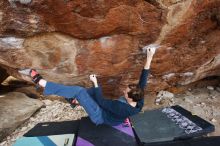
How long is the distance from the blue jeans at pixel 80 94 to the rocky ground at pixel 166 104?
939mm

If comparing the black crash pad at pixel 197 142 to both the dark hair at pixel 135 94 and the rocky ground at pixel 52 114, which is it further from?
the rocky ground at pixel 52 114

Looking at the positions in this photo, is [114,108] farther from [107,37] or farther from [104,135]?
[107,37]

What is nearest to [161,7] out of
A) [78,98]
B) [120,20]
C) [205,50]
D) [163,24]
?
[163,24]

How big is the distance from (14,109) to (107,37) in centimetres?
168

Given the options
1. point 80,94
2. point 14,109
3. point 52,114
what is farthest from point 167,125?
point 14,109

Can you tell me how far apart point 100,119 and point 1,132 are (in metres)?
1.34

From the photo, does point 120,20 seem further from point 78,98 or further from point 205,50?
point 205,50

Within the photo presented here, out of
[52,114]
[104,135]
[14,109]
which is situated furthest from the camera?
[52,114]

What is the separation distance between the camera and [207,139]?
12.6ft

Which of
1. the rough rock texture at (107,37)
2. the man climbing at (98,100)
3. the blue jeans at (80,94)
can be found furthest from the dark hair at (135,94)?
the rough rock texture at (107,37)

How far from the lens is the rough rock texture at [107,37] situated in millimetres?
3822

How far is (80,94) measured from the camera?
12.2ft

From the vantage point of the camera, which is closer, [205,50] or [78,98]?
[78,98]

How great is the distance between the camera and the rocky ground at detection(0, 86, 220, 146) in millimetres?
4535
